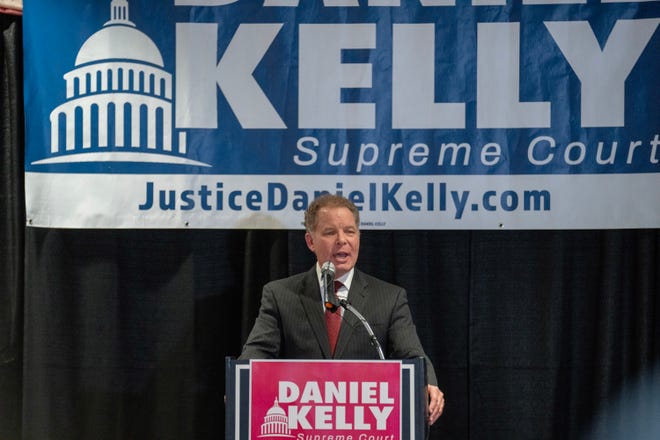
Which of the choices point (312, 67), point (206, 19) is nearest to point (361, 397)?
point (312, 67)

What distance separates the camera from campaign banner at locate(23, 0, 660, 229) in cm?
352

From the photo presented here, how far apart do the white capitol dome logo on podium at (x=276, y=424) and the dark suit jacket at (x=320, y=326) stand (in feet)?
1.22

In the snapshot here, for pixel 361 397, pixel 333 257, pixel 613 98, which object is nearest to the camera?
pixel 361 397

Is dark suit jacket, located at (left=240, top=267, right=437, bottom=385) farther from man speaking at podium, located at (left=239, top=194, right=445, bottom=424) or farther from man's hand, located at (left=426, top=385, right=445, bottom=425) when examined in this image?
man's hand, located at (left=426, top=385, right=445, bottom=425)

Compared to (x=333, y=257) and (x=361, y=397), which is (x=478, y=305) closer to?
(x=333, y=257)

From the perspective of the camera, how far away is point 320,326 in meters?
2.74

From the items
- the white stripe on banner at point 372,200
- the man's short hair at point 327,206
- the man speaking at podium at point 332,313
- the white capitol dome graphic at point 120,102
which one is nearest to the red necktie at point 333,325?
the man speaking at podium at point 332,313

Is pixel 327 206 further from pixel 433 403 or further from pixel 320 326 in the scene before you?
pixel 433 403

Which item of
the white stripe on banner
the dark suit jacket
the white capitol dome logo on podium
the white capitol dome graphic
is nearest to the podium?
the white capitol dome logo on podium

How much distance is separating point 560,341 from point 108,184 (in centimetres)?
191

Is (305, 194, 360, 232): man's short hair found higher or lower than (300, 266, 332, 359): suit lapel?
higher

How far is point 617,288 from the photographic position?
11.8ft

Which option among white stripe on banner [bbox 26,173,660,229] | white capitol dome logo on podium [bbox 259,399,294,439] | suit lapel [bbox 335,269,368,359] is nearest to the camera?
white capitol dome logo on podium [bbox 259,399,294,439]

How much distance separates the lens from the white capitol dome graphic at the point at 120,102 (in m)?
3.58
